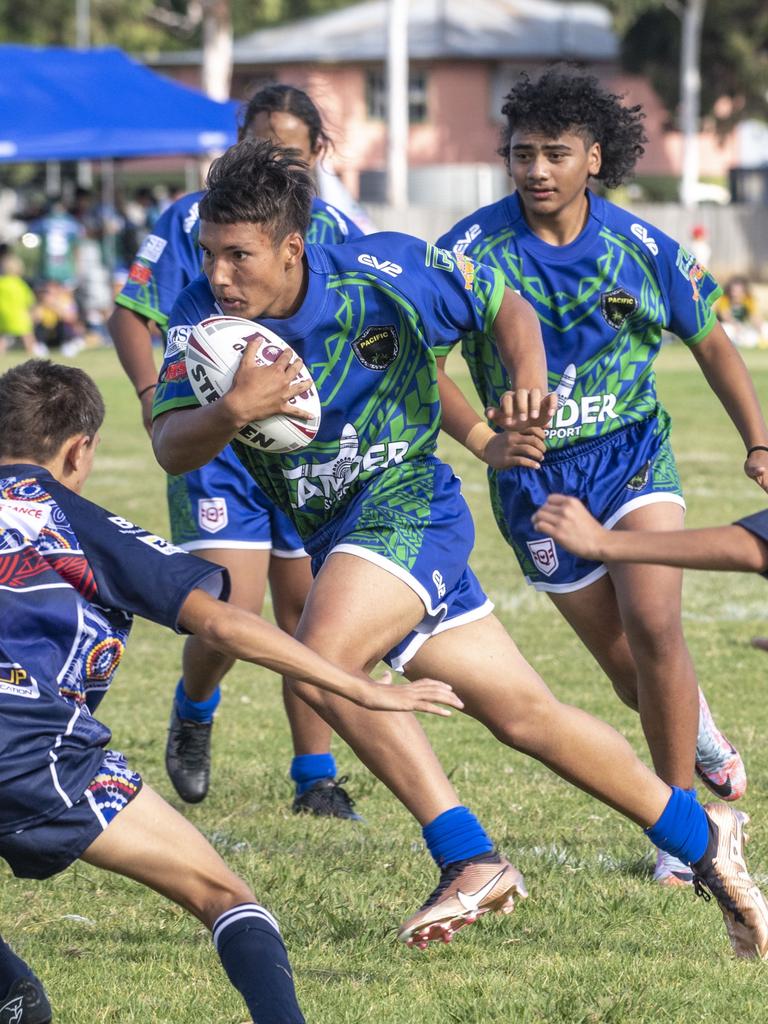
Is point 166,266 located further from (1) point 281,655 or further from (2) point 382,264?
(1) point 281,655

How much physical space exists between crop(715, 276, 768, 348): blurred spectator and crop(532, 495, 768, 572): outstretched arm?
857 inches

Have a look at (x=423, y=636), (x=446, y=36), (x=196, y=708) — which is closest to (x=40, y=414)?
(x=423, y=636)

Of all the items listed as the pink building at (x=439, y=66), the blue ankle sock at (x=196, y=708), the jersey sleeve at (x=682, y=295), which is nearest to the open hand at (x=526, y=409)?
the jersey sleeve at (x=682, y=295)

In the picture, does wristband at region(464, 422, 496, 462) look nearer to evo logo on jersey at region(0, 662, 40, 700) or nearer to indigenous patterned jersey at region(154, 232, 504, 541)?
indigenous patterned jersey at region(154, 232, 504, 541)

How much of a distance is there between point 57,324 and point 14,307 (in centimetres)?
125

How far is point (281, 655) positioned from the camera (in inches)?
125

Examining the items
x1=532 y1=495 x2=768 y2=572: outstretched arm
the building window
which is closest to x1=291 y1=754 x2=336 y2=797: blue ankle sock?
x1=532 y1=495 x2=768 y2=572: outstretched arm

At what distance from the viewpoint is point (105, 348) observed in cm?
2370

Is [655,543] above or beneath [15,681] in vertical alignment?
above

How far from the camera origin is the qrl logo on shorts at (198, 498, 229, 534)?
18.3ft

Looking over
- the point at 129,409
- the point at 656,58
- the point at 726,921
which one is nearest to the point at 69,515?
the point at 726,921

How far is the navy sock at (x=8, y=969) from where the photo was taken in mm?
3480

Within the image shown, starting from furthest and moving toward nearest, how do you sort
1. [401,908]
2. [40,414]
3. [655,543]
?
[401,908], [40,414], [655,543]

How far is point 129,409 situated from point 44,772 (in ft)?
47.4
